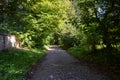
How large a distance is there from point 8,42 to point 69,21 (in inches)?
406

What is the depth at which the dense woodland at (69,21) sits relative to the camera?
684 inches

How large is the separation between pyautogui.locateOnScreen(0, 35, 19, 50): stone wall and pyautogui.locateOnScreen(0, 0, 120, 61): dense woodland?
30.2 inches

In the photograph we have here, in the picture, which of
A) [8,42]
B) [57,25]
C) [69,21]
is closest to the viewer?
[69,21]

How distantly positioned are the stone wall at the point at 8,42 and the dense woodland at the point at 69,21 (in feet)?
2.52

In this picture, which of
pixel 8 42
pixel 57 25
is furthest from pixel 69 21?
pixel 57 25

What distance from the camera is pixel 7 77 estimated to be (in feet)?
36.3

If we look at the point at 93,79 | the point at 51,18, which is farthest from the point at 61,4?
the point at 93,79

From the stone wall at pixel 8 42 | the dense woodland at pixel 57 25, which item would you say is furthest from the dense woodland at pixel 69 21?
the stone wall at pixel 8 42

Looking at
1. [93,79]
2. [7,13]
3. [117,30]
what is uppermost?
[7,13]

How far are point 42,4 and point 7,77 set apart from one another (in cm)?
2142

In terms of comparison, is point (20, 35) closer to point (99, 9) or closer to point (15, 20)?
point (15, 20)

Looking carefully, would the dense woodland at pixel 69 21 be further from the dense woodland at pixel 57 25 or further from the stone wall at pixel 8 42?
the stone wall at pixel 8 42

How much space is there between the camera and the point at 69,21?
21.3 metres

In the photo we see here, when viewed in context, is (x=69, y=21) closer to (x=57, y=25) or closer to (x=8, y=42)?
(x=8, y=42)
